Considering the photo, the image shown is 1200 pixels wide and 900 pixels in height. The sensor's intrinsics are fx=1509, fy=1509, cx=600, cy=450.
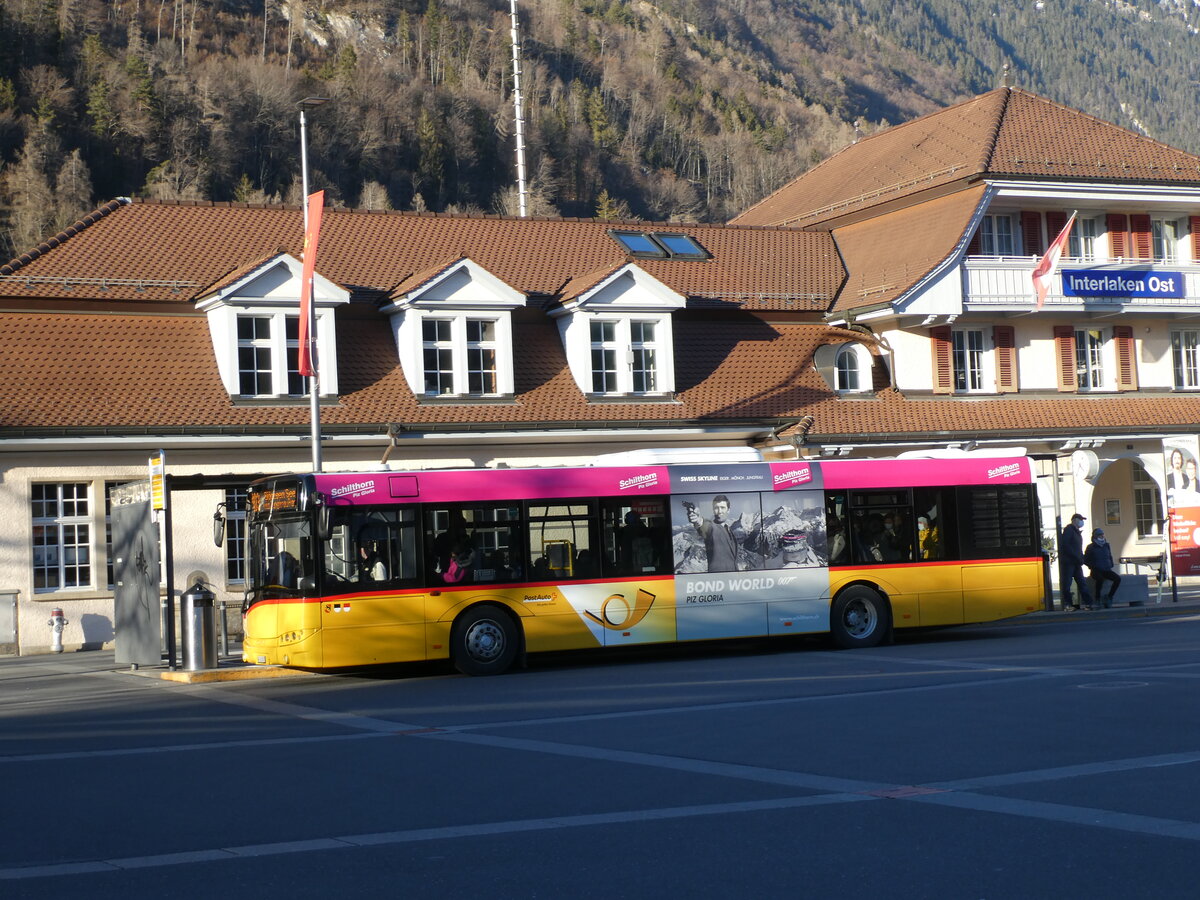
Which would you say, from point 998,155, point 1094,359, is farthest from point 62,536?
point 1094,359

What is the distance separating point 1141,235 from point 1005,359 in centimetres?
541

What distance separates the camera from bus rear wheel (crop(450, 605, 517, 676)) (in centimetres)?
1981

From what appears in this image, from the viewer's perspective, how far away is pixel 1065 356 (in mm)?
35406

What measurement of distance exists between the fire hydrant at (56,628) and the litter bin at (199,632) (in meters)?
5.92

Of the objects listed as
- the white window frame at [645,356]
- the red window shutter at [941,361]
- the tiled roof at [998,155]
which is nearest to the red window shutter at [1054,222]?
the tiled roof at [998,155]

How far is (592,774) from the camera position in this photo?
36.0ft

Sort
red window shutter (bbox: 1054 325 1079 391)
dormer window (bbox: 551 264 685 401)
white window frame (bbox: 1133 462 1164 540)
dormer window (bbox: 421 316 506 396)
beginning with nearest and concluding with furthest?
dormer window (bbox: 421 316 506 396), dormer window (bbox: 551 264 685 401), red window shutter (bbox: 1054 325 1079 391), white window frame (bbox: 1133 462 1164 540)

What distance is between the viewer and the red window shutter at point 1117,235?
3628cm

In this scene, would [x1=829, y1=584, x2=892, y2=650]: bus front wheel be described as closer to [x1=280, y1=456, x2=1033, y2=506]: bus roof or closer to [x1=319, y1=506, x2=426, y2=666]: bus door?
[x1=280, y1=456, x2=1033, y2=506]: bus roof

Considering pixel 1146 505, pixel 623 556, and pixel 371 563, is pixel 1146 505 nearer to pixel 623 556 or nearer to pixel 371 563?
pixel 623 556

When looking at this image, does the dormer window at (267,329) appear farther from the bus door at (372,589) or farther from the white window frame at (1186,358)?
the white window frame at (1186,358)

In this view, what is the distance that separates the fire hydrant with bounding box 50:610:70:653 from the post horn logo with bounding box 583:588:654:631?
10.4 meters

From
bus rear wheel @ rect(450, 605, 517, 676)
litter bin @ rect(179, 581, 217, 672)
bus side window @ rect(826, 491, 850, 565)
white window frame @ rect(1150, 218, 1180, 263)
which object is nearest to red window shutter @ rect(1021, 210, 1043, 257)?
white window frame @ rect(1150, 218, 1180, 263)

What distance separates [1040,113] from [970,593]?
18.8 metres
